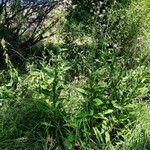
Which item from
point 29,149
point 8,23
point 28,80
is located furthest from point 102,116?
point 8,23

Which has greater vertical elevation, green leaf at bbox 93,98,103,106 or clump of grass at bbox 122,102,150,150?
green leaf at bbox 93,98,103,106

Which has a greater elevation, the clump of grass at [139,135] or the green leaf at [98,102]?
the green leaf at [98,102]

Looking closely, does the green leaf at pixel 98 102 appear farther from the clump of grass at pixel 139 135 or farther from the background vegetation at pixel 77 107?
the clump of grass at pixel 139 135

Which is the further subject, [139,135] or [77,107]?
[77,107]

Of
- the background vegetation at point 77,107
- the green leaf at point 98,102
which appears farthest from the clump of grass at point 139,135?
the green leaf at point 98,102

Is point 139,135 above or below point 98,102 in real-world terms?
below

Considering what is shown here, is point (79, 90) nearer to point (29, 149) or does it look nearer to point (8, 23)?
point (29, 149)

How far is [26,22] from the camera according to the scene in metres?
5.76

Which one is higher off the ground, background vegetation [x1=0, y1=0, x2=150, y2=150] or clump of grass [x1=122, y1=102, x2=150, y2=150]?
background vegetation [x1=0, y1=0, x2=150, y2=150]

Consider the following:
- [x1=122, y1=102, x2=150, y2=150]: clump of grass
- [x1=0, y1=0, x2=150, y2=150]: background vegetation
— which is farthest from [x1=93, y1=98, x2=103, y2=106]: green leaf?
[x1=122, y1=102, x2=150, y2=150]: clump of grass

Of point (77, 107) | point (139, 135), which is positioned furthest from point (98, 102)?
point (139, 135)

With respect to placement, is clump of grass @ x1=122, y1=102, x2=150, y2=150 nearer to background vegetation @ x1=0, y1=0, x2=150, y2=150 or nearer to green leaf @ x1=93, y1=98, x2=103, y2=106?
background vegetation @ x1=0, y1=0, x2=150, y2=150

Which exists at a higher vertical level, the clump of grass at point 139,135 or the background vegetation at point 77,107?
the background vegetation at point 77,107

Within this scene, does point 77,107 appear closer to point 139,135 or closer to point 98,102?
point 98,102
